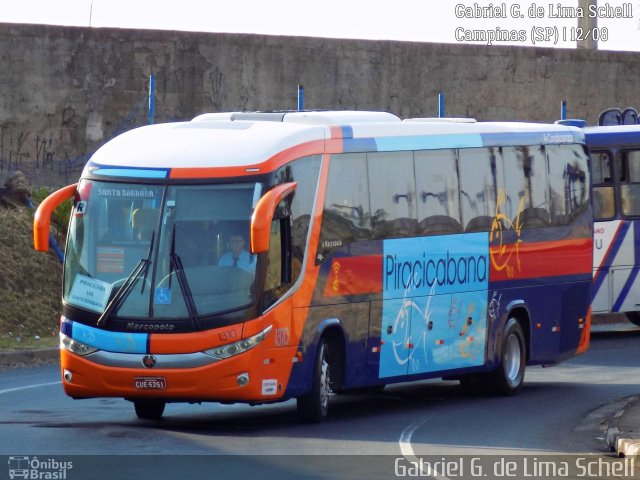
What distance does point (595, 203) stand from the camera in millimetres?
26828

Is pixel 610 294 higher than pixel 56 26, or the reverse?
pixel 56 26

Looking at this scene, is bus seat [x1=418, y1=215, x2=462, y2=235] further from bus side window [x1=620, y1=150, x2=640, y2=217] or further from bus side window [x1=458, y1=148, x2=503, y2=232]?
bus side window [x1=620, y1=150, x2=640, y2=217]

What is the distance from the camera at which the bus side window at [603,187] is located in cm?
2688

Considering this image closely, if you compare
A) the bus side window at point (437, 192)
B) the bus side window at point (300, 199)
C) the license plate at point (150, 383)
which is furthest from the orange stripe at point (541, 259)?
the license plate at point (150, 383)

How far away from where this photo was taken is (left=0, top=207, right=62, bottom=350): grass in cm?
2377

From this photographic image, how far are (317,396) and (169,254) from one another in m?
2.18

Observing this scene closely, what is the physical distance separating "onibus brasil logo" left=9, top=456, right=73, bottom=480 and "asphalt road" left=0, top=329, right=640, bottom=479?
66 millimetres

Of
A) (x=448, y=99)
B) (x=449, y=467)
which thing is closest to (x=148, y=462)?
(x=449, y=467)

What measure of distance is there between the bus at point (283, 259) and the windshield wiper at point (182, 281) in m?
0.01

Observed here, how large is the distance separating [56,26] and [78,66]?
81 cm

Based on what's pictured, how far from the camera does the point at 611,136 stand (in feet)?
88.6

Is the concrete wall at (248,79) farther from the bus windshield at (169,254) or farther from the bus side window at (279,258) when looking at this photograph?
the bus side window at (279,258)

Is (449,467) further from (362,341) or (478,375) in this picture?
(478,375)

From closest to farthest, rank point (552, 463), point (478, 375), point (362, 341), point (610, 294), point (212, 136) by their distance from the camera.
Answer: point (552, 463), point (212, 136), point (362, 341), point (478, 375), point (610, 294)
